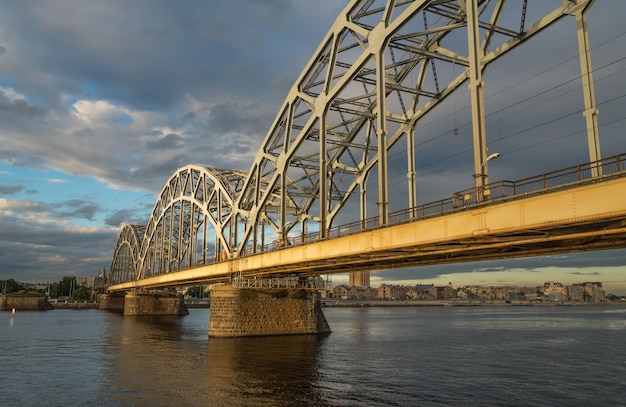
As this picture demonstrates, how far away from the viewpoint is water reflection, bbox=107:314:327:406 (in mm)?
24312

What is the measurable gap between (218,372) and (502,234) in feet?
66.3

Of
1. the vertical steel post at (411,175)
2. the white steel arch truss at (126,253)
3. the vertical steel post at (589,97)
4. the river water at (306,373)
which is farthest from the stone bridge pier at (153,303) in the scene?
the vertical steel post at (589,97)

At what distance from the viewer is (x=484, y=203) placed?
20.5 meters

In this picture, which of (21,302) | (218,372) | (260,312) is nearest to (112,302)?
(21,302)

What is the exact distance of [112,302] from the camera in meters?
156

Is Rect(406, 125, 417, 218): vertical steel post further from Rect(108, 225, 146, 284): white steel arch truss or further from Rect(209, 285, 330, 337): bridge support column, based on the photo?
Rect(108, 225, 146, 284): white steel arch truss

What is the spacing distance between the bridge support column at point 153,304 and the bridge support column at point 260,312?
6685cm

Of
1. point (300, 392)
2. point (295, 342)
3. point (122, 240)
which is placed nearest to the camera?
point (300, 392)

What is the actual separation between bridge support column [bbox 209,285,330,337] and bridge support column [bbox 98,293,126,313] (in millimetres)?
117243

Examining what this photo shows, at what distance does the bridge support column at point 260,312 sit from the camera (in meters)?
49.3

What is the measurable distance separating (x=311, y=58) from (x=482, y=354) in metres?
29.7

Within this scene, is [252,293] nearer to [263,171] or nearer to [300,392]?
[263,171]

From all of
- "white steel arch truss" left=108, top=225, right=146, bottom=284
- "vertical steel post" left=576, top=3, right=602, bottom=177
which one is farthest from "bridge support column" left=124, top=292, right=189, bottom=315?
"vertical steel post" left=576, top=3, right=602, bottom=177

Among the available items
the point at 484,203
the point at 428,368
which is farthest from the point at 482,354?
the point at 484,203
